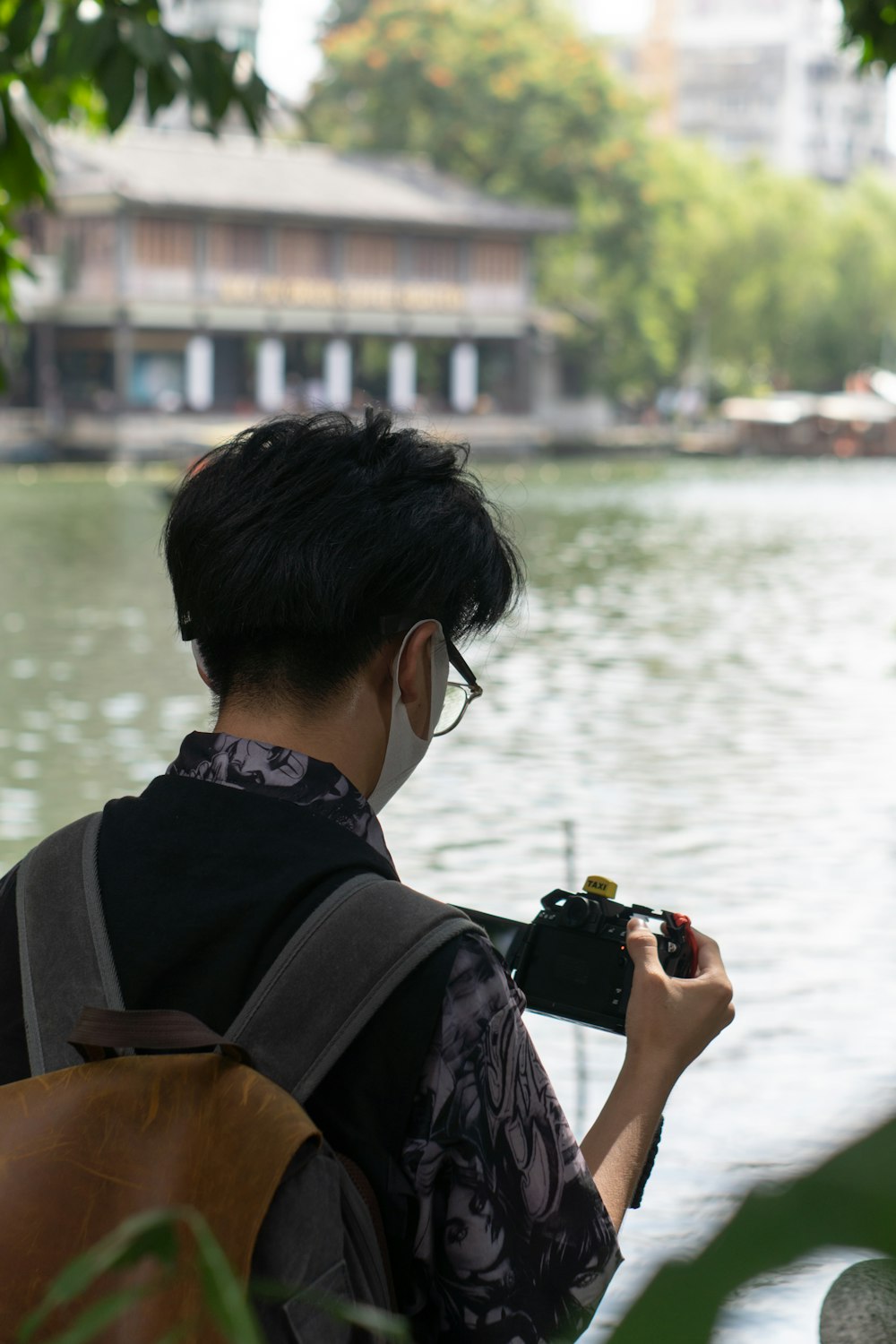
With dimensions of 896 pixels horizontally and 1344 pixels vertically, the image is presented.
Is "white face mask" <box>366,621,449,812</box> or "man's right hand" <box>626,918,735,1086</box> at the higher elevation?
"white face mask" <box>366,621,449,812</box>

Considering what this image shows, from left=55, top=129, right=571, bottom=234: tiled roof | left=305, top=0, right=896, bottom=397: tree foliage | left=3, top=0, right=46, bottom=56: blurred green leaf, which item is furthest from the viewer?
left=305, top=0, right=896, bottom=397: tree foliage

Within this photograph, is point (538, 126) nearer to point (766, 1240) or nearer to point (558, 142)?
point (558, 142)

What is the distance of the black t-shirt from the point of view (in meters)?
1.14

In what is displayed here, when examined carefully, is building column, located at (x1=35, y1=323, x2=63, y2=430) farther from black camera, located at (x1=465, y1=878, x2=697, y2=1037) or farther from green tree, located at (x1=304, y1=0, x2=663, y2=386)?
black camera, located at (x1=465, y1=878, x2=697, y2=1037)

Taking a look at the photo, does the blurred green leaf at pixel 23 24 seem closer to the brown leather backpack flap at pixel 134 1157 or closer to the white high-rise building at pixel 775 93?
the brown leather backpack flap at pixel 134 1157

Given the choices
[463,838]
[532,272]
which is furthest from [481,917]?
[532,272]

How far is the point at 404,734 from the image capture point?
1388 mm

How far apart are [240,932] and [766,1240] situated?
2.07 ft

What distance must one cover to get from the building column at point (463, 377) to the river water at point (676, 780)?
818 inches

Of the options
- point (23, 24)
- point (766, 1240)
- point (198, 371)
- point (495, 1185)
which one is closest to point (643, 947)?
point (495, 1185)

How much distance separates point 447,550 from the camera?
1303 mm

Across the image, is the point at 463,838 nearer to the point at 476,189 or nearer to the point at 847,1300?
the point at 847,1300

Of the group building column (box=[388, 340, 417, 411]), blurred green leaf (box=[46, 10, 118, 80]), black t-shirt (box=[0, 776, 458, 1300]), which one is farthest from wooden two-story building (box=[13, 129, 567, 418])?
black t-shirt (box=[0, 776, 458, 1300])

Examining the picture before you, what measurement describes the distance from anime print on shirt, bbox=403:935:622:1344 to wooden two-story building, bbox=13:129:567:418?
30.9 meters
